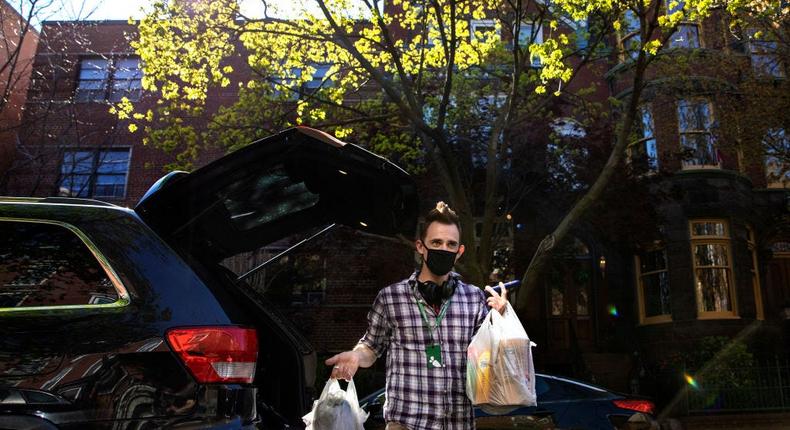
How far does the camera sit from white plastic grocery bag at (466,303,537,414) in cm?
288

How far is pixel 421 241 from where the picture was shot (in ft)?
11.3

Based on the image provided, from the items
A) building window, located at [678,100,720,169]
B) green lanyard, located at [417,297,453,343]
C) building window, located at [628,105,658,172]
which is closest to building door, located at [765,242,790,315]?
building window, located at [678,100,720,169]

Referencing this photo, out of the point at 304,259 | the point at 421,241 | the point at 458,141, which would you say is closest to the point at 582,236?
the point at 458,141

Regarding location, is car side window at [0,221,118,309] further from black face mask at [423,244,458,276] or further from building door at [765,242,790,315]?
building door at [765,242,790,315]

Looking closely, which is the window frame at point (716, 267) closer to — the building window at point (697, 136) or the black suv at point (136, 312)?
the building window at point (697, 136)

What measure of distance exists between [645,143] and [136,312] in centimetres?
1654

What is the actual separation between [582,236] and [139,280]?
1593 cm

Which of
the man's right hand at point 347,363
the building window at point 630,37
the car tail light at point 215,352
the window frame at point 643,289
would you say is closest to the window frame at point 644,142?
the building window at point 630,37

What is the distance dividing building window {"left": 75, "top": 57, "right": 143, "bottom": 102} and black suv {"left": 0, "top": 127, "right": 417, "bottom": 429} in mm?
16930

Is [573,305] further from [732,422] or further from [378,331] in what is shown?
[378,331]

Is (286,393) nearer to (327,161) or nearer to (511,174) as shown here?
(327,161)

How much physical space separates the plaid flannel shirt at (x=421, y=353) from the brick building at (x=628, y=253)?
37.7 feet

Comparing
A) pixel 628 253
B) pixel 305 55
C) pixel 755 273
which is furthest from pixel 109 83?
pixel 755 273

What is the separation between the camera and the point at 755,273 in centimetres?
1684
